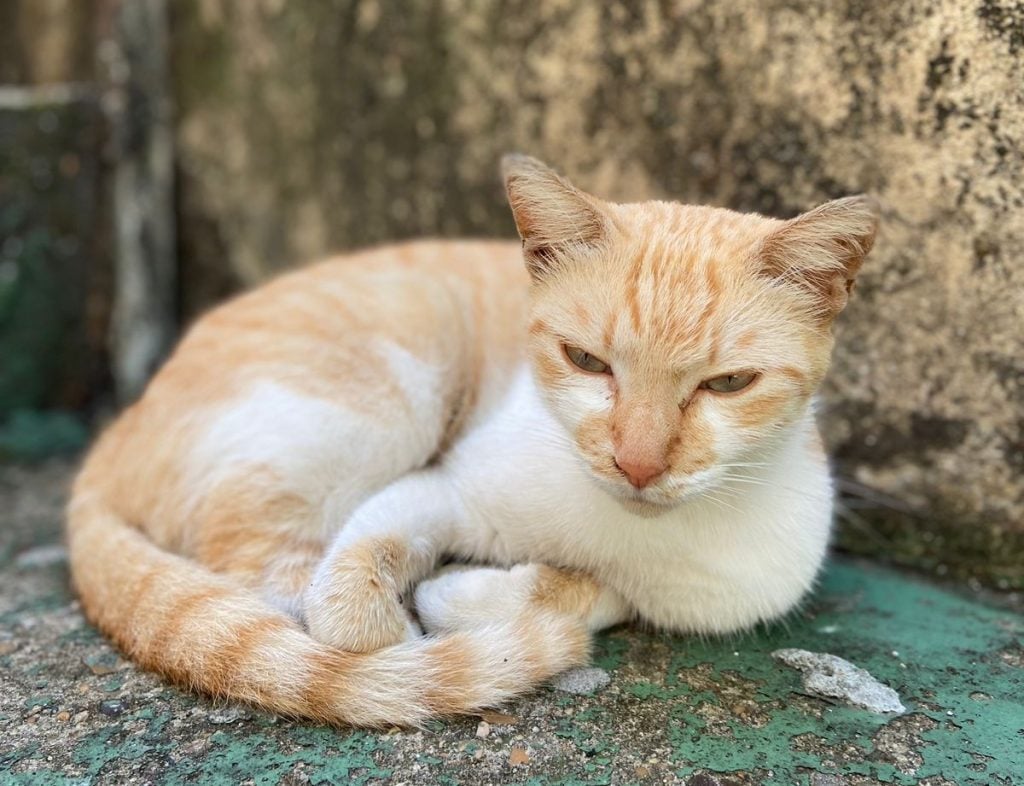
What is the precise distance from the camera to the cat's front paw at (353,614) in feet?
6.27

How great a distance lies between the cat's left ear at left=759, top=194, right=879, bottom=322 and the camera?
5.91 feet

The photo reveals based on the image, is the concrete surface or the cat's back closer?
the concrete surface

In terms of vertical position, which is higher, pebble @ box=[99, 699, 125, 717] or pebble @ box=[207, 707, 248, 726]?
pebble @ box=[207, 707, 248, 726]

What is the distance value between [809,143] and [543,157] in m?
0.98

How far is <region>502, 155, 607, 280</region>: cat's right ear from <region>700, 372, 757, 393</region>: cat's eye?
0.42 meters

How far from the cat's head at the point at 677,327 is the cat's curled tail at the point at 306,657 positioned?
41cm

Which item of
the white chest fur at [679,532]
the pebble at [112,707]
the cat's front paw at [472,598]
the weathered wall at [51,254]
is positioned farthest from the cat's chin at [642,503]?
the weathered wall at [51,254]

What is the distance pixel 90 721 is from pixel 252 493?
2.02ft

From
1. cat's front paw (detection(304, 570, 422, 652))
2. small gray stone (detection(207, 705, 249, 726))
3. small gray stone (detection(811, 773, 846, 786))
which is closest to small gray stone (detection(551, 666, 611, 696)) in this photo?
cat's front paw (detection(304, 570, 422, 652))

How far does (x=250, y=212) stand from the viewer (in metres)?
4.17

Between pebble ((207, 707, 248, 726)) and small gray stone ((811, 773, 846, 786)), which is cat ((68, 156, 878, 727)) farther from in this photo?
small gray stone ((811, 773, 846, 786))

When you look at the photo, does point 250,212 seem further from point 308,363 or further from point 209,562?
point 209,562

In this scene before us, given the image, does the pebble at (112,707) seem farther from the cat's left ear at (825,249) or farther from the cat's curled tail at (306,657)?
the cat's left ear at (825,249)

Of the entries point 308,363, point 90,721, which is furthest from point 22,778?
point 308,363
